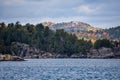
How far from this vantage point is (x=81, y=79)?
84.6 metres

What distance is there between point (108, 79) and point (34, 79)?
1696 cm

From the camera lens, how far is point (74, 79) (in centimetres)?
8400

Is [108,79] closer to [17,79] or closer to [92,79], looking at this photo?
[92,79]

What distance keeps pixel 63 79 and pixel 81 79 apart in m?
4.19

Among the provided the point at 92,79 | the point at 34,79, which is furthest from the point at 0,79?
the point at 92,79

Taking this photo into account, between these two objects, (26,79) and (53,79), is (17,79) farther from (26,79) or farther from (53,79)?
(53,79)

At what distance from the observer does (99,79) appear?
84312mm

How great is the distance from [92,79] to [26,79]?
49.4 feet

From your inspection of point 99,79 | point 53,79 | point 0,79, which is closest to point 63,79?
point 53,79

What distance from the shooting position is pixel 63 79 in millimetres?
84000

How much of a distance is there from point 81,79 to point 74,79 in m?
1.75

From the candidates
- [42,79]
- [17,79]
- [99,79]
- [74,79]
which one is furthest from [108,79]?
[17,79]

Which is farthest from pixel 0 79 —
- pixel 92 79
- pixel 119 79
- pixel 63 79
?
pixel 119 79

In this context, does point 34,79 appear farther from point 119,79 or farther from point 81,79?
point 119,79
